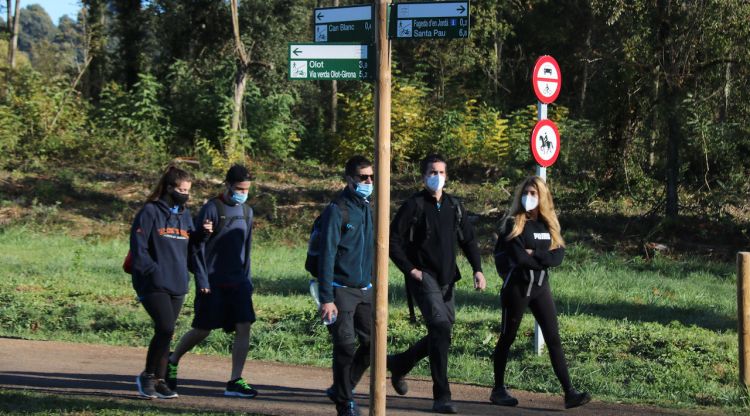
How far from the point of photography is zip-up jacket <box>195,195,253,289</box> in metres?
7.77

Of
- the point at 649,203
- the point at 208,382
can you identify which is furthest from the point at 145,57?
the point at 208,382

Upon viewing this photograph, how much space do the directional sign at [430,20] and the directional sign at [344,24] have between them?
19 cm

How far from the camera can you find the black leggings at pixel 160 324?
7.61 m

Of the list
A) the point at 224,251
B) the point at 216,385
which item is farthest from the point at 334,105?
the point at 224,251

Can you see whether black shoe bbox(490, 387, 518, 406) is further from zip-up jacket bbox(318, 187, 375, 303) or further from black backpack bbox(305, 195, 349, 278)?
black backpack bbox(305, 195, 349, 278)

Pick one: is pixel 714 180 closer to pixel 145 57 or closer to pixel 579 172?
pixel 579 172

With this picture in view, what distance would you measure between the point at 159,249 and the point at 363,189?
175 centimetres

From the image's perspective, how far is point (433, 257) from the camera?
7344mm

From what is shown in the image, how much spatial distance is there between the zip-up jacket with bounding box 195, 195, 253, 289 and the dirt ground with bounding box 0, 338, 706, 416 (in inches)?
38.4

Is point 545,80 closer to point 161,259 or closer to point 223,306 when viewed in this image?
point 223,306

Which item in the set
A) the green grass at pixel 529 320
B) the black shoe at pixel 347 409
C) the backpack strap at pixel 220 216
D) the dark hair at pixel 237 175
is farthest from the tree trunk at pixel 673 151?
the black shoe at pixel 347 409

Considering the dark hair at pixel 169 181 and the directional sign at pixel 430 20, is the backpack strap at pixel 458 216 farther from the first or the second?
the dark hair at pixel 169 181

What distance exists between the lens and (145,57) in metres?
33.0

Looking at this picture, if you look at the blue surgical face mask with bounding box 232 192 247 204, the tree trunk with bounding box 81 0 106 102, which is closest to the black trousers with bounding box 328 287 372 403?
the blue surgical face mask with bounding box 232 192 247 204
